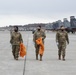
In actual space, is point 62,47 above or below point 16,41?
below

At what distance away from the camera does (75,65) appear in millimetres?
15203

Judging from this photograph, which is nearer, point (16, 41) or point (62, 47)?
point (62, 47)

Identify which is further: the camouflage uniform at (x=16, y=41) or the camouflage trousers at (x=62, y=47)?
the camouflage uniform at (x=16, y=41)

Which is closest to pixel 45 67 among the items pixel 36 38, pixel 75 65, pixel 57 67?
pixel 57 67

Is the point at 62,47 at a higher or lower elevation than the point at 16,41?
lower

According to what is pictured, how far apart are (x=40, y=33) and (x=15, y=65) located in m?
2.90

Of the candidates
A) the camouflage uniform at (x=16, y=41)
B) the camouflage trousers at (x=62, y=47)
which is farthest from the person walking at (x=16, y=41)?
the camouflage trousers at (x=62, y=47)

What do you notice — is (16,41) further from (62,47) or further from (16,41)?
(62,47)

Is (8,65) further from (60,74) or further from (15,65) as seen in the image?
(60,74)

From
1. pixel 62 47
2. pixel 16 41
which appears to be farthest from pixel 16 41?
pixel 62 47

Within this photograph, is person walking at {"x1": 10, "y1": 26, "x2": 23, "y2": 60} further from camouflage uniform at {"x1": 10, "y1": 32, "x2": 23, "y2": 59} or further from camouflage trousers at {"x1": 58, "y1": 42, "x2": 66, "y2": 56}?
camouflage trousers at {"x1": 58, "y1": 42, "x2": 66, "y2": 56}

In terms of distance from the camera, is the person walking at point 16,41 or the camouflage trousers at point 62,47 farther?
the person walking at point 16,41

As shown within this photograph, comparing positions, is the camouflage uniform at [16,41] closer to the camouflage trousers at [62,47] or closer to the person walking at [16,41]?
the person walking at [16,41]

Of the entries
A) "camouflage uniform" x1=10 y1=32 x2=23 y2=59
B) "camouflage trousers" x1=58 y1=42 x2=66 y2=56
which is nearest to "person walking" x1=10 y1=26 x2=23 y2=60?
"camouflage uniform" x1=10 y1=32 x2=23 y2=59
